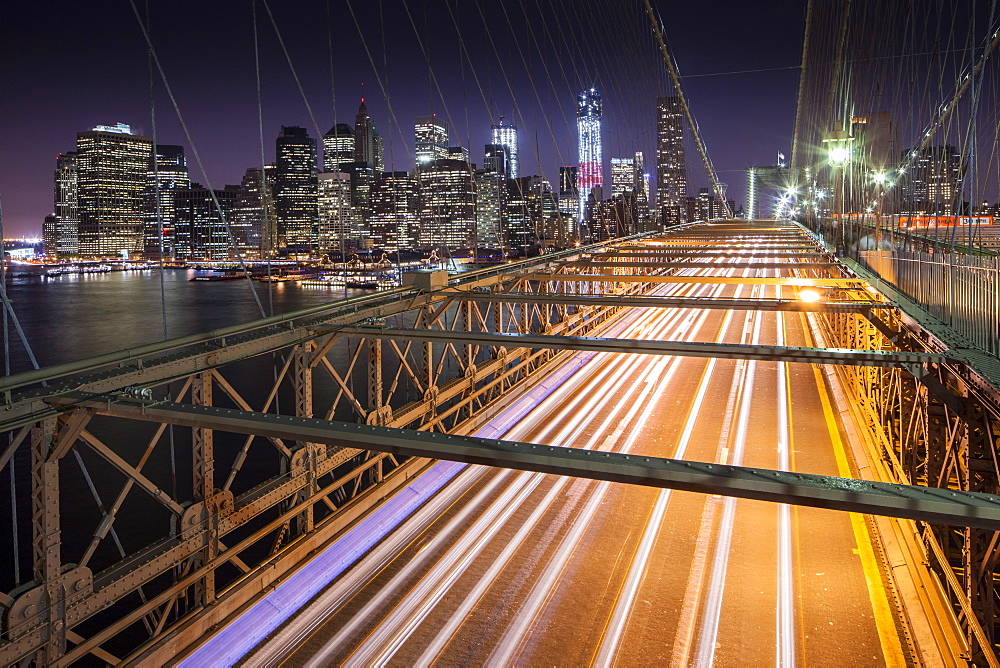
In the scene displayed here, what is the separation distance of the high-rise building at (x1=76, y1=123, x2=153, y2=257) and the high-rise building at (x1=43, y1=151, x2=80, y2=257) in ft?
0.51

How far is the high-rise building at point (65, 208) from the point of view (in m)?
13.2

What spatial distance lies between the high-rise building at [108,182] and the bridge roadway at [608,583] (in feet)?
31.0

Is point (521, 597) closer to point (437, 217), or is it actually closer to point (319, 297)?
point (437, 217)

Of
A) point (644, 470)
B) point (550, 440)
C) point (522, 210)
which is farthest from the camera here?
point (522, 210)

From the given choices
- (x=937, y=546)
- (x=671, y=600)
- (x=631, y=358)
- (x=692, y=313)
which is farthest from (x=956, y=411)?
(x=692, y=313)

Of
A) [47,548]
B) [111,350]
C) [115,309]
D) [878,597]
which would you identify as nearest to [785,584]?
[878,597]

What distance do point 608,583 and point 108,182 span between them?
40.3 feet

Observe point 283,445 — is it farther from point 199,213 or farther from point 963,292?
point 199,213

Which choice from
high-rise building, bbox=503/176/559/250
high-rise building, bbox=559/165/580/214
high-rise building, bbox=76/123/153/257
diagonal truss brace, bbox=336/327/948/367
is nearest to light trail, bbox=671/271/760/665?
diagonal truss brace, bbox=336/327/948/367

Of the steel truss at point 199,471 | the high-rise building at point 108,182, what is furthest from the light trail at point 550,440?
the high-rise building at point 108,182

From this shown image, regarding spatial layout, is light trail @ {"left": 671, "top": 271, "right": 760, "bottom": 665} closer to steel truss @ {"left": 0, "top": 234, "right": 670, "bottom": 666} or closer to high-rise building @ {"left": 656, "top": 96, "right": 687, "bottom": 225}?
steel truss @ {"left": 0, "top": 234, "right": 670, "bottom": 666}

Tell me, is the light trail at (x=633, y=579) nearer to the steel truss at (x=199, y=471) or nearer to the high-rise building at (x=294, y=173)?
the steel truss at (x=199, y=471)

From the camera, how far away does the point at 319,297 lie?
6494cm

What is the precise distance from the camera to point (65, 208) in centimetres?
1334
